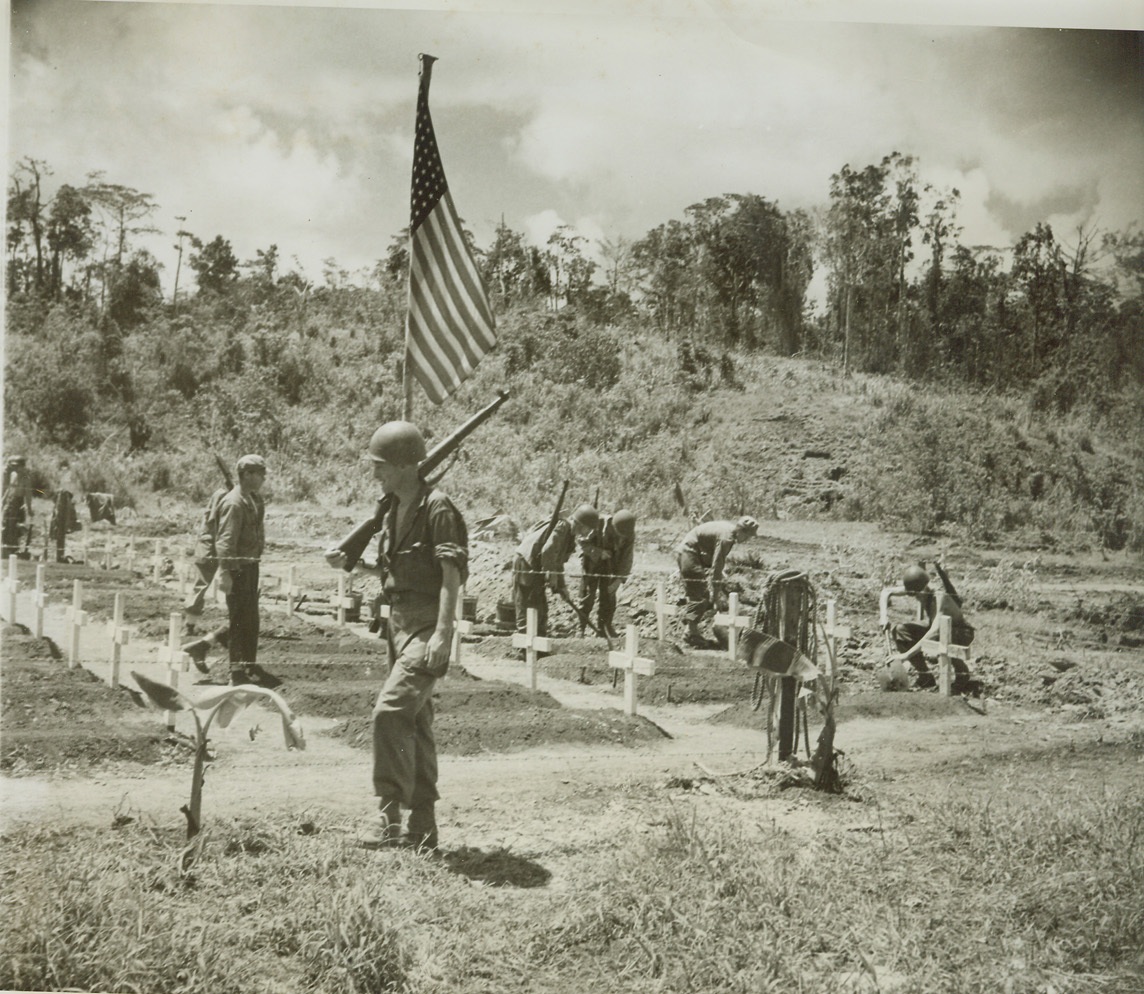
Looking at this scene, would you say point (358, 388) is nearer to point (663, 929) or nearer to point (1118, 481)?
point (663, 929)

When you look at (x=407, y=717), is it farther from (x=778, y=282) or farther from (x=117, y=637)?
(x=778, y=282)

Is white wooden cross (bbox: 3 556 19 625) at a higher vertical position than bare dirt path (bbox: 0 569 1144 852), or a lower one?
higher

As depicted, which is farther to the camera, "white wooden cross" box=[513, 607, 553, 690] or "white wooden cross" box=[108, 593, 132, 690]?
"white wooden cross" box=[513, 607, 553, 690]

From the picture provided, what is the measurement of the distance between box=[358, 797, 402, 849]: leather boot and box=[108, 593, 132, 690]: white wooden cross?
1436 mm

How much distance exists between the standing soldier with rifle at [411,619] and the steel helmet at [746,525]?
2218 millimetres

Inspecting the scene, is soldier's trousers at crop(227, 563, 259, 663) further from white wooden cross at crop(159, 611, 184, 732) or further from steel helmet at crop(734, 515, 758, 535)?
steel helmet at crop(734, 515, 758, 535)

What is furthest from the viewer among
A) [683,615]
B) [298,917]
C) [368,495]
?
[683,615]

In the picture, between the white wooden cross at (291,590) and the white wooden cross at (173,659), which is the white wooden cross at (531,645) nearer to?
the white wooden cross at (291,590)

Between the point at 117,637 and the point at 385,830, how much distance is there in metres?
1.57

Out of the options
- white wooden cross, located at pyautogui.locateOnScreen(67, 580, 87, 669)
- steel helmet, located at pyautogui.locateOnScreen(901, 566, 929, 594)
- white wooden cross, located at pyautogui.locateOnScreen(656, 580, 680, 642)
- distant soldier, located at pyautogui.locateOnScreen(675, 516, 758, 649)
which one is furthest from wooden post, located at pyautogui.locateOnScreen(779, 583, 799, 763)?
white wooden cross, located at pyautogui.locateOnScreen(67, 580, 87, 669)

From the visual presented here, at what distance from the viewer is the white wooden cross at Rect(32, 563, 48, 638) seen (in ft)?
15.0

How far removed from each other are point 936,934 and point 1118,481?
2496 mm

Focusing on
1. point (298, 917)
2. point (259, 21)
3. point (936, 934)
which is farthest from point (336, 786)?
point (259, 21)

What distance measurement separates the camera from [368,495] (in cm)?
499
